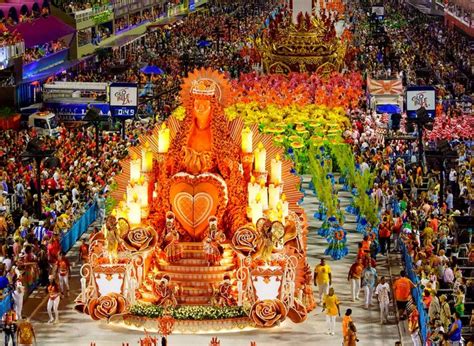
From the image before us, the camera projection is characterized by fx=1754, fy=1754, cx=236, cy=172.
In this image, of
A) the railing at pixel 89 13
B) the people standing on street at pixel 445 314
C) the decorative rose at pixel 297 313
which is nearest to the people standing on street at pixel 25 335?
the decorative rose at pixel 297 313

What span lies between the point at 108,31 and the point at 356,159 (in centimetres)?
5132

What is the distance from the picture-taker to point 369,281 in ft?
116

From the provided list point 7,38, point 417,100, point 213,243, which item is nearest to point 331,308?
point 213,243

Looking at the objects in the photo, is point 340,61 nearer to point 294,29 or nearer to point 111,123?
point 294,29

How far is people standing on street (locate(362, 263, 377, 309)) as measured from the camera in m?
35.4

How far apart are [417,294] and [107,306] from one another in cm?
605

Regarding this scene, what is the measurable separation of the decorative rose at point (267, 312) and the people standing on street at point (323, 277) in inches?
88.6

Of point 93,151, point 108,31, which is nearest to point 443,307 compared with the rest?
point 93,151

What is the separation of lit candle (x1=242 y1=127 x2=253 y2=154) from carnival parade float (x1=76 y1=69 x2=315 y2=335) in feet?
0.07

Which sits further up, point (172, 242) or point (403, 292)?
point (172, 242)

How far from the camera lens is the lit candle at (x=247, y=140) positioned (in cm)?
3616

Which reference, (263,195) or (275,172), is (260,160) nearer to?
(275,172)

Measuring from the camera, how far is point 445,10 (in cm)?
11812

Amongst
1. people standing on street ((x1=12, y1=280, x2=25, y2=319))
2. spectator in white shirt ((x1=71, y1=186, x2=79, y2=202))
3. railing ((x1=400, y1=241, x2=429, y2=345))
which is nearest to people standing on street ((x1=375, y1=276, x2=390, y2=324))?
railing ((x1=400, y1=241, x2=429, y2=345))
